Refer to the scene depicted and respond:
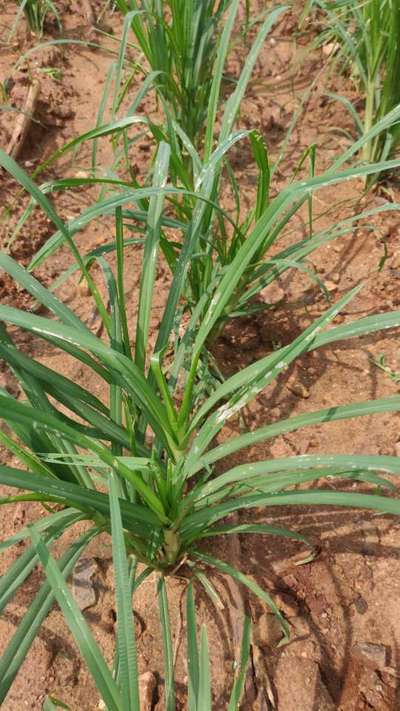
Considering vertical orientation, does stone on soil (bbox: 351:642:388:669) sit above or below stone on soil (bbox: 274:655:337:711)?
above

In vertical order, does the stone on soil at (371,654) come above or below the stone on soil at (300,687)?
above

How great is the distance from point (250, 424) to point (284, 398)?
100mm

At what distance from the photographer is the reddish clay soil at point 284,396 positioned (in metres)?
0.87

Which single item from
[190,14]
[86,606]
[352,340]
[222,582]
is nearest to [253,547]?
[222,582]

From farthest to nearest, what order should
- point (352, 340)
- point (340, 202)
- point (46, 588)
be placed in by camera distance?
1. point (340, 202)
2. point (352, 340)
3. point (46, 588)

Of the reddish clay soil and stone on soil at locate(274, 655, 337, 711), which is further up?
the reddish clay soil

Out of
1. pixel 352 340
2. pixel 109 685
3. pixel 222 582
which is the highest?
pixel 352 340

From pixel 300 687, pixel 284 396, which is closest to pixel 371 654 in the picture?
pixel 300 687

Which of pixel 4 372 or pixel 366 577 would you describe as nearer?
pixel 366 577

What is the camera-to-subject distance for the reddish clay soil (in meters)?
0.87

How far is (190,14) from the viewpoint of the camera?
A: 132cm

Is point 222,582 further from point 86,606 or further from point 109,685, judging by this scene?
point 109,685

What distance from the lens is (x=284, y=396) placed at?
118 centimetres

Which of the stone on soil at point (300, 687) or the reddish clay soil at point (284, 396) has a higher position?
the reddish clay soil at point (284, 396)
